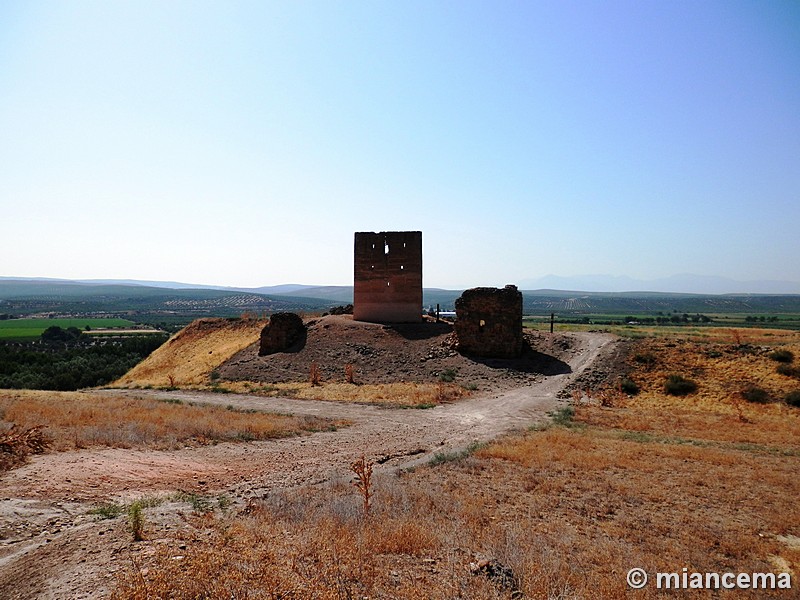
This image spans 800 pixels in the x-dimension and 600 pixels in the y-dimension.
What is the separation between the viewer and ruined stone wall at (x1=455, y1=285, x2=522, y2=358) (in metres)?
25.0

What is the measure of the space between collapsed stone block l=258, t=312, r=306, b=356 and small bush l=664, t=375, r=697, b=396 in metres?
18.9

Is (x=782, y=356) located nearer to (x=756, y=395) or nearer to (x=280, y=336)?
(x=756, y=395)

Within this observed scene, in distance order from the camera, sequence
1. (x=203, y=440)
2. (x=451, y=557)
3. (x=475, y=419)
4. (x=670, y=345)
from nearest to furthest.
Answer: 1. (x=451, y=557)
2. (x=203, y=440)
3. (x=475, y=419)
4. (x=670, y=345)

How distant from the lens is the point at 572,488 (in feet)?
28.9

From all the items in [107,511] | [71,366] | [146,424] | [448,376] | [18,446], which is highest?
[18,446]

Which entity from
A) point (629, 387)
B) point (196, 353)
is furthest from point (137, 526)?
point (196, 353)

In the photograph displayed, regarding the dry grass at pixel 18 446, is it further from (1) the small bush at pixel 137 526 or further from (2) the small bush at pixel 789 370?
(2) the small bush at pixel 789 370

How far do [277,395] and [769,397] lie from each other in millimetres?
19907

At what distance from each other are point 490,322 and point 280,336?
40.4 ft

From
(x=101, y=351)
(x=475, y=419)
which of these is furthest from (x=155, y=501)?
(x=101, y=351)

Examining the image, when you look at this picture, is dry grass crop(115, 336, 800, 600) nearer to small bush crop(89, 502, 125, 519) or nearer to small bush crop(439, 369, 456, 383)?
small bush crop(89, 502, 125, 519)

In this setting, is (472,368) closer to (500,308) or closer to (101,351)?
(500,308)

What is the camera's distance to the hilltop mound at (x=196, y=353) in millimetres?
28938
